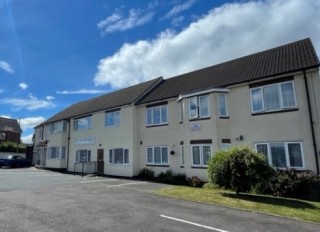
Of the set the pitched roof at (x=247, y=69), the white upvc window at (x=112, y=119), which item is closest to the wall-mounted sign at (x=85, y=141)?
the white upvc window at (x=112, y=119)

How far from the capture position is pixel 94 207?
10594mm

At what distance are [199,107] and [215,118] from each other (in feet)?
5.54

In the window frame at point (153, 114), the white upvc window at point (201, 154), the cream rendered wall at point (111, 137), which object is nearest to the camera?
the white upvc window at point (201, 154)

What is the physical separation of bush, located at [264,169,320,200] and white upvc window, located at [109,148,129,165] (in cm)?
1349

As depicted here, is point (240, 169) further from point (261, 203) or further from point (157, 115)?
point (157, 115)

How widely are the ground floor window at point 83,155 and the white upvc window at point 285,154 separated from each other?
19.6 meters

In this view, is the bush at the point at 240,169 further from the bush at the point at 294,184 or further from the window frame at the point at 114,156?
the window frame at the point at 114,156

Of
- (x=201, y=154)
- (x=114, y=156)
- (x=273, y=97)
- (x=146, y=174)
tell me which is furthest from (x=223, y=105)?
(x=114, y=156)

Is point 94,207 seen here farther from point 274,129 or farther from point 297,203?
point 274,129

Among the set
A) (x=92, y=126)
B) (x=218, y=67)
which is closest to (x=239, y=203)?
(x=218, y=67)

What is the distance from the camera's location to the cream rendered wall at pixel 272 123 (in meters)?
14.3

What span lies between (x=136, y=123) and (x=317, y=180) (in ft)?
51.1

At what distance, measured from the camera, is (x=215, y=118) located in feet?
57.9

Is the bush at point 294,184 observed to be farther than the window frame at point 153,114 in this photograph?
No
